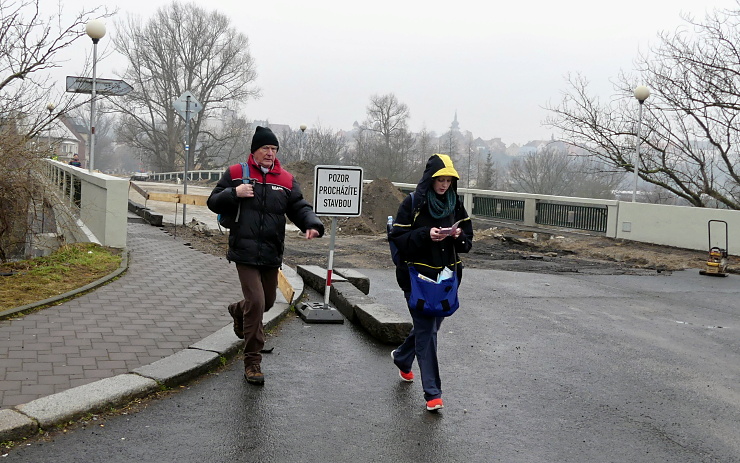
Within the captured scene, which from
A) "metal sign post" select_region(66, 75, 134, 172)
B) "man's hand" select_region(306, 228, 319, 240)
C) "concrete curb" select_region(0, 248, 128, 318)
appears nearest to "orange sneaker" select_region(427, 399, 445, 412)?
"man's hand" select_region(306, 228, 319, 240)

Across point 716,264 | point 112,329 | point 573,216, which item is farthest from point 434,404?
point 573,216

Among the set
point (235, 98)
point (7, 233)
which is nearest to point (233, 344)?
point (7, 233)

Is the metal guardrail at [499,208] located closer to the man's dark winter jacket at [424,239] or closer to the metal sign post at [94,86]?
the metal sign post at [94,86]

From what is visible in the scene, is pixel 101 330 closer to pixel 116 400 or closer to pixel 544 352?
pixel 116 400

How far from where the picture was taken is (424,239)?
16.0 feet

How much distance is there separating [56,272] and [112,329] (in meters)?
3.11

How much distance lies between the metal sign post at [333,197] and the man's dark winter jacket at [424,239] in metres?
2.63

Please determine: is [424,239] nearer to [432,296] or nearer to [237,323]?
[432,296]

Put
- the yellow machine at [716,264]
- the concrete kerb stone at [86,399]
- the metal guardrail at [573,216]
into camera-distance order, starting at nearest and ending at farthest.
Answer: the concrete kerb stone at [86,399]
the yellow machine at [716,264]
the metal guardrail at [573,216]

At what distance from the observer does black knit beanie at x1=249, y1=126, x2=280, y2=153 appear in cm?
545

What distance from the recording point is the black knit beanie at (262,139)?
5.45 metres

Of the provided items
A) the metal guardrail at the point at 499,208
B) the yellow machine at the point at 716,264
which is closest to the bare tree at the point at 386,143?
the metal guardrail at the point at 499,208

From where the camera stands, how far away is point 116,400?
4.61 meters

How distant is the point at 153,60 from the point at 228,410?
179 ft
